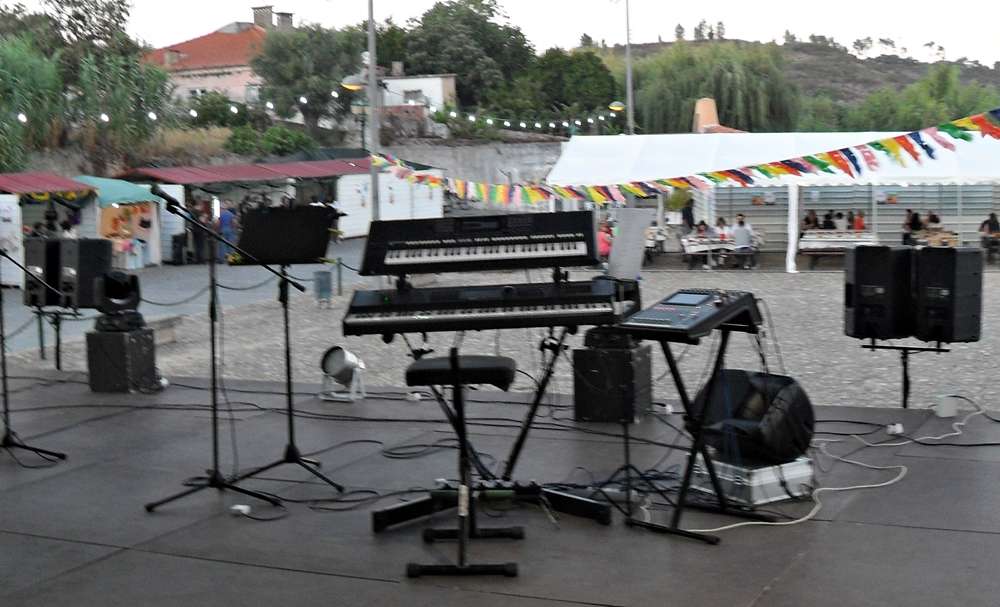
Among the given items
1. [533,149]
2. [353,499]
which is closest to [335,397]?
[353,499]

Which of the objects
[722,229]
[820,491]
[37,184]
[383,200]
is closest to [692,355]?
[820,491]

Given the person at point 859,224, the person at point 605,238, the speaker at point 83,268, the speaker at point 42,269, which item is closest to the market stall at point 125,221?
the person at point 605,238

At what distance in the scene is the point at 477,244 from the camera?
5.27 meters

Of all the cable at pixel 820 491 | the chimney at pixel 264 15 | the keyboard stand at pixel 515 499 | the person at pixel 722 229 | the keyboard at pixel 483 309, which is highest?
the chimney at pixel 264 15

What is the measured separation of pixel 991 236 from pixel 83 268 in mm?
18633

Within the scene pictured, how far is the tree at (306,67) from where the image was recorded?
55878 mm

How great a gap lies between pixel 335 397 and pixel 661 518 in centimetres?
372

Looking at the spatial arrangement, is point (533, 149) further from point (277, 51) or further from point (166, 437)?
point (166, 437)

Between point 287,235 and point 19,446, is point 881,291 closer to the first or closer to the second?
point 287,235

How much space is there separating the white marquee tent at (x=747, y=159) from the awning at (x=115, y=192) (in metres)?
8.77

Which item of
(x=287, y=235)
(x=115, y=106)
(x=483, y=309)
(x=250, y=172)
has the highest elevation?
(x=115, y=106)

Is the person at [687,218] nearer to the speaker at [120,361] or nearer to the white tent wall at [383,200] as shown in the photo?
the white tent wall at [383,200]

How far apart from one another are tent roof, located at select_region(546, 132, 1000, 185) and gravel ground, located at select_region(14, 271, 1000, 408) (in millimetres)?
4865

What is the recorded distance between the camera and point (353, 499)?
575 cm
